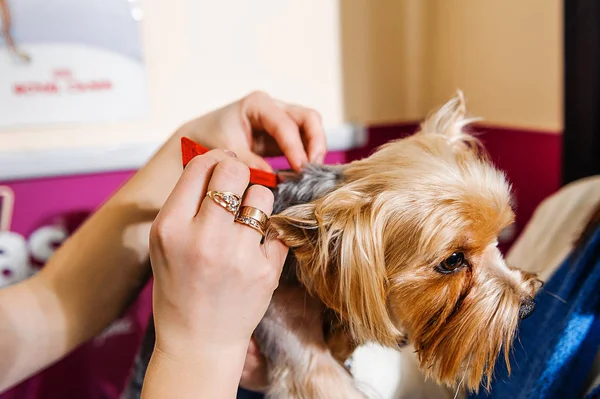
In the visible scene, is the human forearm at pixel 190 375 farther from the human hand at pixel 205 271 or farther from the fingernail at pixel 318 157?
the fingernail at pixel 318 157

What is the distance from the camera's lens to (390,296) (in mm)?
775

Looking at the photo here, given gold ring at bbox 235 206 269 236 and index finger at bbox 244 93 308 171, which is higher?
index finger at bbox 244 93 308 171

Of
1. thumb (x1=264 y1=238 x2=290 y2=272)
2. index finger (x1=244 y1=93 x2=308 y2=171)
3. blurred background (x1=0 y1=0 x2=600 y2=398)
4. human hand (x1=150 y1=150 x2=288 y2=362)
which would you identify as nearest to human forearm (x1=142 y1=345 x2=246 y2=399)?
human hand (x1=150 y1=150 x2=288 y2=362)

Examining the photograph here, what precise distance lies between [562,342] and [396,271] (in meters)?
0.28

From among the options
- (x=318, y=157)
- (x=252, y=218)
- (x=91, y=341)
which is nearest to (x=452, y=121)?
(x=318, y=157)

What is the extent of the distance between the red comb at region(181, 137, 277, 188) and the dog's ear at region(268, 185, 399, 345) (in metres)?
0.07

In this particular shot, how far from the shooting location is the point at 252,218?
0.64 metres

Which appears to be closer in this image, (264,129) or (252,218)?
(252,218)

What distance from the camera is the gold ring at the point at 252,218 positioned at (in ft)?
2.07

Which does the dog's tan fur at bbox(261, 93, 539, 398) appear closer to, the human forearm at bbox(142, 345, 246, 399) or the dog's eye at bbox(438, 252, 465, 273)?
the dog's eye at bbox(438, 252, 465, 273)

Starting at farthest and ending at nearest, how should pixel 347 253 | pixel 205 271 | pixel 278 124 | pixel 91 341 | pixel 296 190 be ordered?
pixel 91 341, pixel 278 124, pixel 296 190, pixel 347 253, pixel 205 271

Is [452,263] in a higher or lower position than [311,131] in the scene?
lower

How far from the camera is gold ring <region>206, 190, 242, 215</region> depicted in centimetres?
61

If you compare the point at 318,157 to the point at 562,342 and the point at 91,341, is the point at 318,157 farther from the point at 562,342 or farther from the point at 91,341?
the point at 91,341
